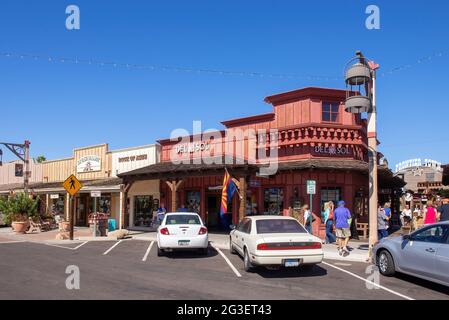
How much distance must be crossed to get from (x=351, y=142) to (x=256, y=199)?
550 cm

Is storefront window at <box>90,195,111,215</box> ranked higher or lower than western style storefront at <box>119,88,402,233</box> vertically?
lower

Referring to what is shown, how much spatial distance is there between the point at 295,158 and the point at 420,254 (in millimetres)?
11130

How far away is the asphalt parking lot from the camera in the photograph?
772 cm

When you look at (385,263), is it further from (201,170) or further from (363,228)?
(201,170)

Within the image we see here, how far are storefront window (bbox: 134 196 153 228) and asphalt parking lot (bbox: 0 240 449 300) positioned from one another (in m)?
11.9

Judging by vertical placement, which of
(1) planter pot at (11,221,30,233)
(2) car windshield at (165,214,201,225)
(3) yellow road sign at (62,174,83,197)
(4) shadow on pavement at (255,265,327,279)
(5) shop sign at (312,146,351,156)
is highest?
(5) shop sign at (312,146,351,156)

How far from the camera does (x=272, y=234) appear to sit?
973cm

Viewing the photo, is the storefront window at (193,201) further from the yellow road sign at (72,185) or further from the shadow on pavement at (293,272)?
the shadow on pavement at (293,272)

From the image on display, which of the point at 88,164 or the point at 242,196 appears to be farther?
the point at 88,164

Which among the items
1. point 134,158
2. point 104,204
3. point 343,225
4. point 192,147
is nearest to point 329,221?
point 343,225

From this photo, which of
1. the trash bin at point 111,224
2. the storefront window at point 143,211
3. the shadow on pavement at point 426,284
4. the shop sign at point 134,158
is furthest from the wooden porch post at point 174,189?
the shadow on pavement at point 426,284

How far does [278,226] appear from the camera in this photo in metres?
10.2

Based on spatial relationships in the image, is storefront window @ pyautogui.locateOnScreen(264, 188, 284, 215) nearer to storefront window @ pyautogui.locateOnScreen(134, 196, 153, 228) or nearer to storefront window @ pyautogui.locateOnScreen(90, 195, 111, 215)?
storefront window @ pyautogui.locateOnScreen(134, 196, 153, 228)

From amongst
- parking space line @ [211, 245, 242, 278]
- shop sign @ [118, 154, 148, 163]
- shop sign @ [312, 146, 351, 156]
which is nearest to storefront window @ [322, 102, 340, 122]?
shop sign @ [312, 146, 351, 156]
